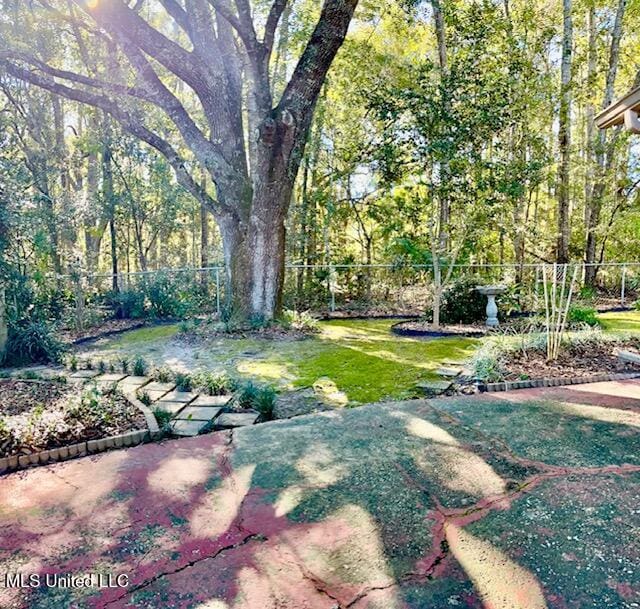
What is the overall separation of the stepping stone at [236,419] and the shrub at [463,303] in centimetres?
538

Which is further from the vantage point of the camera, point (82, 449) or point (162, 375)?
point (162, 375)

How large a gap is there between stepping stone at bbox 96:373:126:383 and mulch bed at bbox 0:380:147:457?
0.43 metres

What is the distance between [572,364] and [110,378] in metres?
4.54

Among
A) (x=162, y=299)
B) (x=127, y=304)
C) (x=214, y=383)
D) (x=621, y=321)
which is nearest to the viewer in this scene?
(x=214, y=383)

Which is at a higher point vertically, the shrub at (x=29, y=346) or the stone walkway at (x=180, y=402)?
the shrub at (x=29, y=346)

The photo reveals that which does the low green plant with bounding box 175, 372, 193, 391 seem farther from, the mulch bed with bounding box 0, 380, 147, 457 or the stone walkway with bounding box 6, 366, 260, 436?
the mulch bed with bounding box 0, 380, 147, 457

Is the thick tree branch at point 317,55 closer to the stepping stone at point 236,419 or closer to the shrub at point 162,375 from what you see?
the shrub at point 162,375

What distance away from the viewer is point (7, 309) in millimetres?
5469

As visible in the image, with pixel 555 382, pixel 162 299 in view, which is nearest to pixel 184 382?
pixel 555 382

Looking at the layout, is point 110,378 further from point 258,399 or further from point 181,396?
point 258,399

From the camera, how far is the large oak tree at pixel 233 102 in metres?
6.40

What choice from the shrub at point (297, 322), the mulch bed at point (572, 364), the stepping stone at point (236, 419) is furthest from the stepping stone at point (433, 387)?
the shrub at point (297, 322)

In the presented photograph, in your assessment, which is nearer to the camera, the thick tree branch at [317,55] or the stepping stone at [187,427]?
the stepping stone at [187,427]

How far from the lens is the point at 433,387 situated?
4164mm
